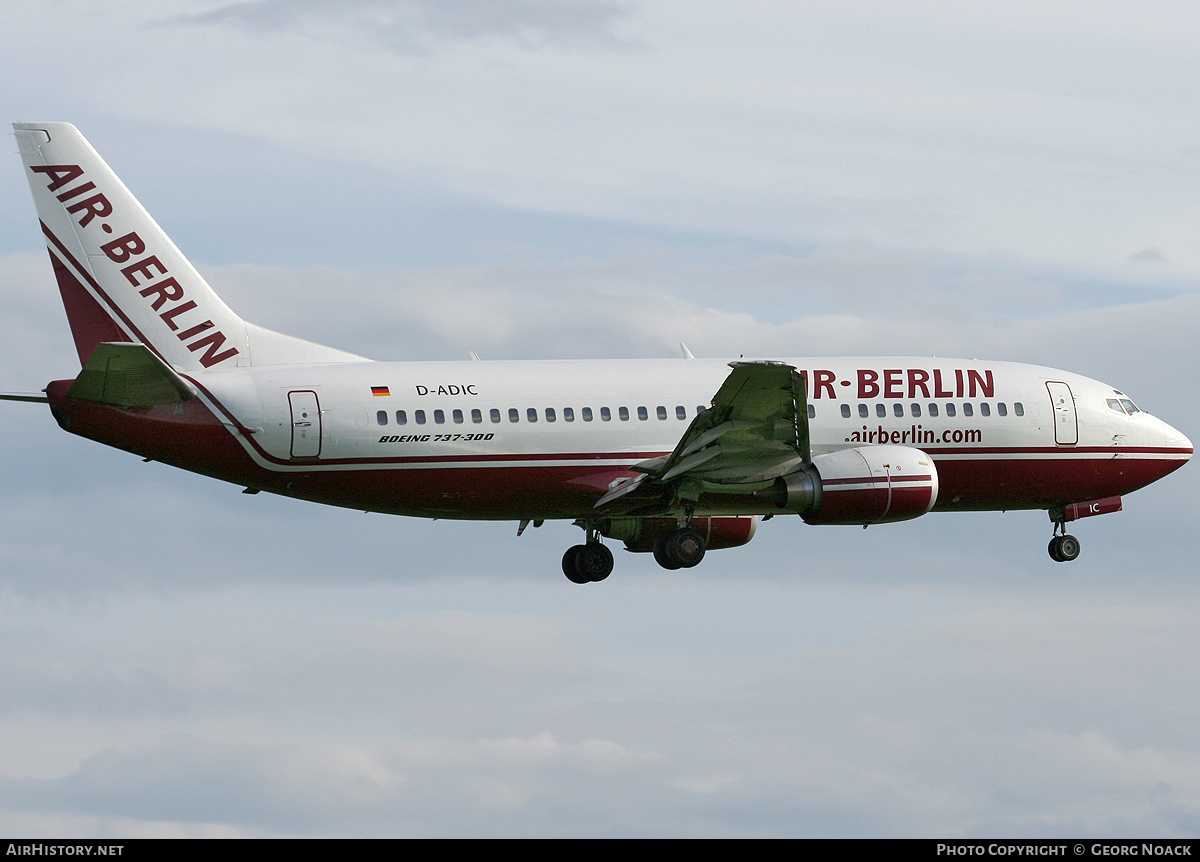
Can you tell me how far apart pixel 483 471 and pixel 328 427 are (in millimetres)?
4094

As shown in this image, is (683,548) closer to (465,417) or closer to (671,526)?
(671,526)

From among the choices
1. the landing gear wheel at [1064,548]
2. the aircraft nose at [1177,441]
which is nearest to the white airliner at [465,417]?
the landing gear wheel at [1064,548]

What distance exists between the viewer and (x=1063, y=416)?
46156mm

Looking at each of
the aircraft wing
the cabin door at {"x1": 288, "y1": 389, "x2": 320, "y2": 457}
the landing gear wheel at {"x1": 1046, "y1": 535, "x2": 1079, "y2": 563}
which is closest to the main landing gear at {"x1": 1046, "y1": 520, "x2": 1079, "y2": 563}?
the landing gear wheel at {"x1": 1046, "y1": 535, "x2": 1079, "y2": 563}

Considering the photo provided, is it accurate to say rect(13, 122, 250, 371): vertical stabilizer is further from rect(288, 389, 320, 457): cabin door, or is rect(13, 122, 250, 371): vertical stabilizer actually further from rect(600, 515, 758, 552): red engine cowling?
rect(600, 515, 758, 552): red engine cowling

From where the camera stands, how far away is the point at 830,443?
43500mm

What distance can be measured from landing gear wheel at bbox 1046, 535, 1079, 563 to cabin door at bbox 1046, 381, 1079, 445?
310cm

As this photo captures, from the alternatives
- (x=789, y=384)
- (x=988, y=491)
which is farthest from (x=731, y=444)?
(x=988, y=491)

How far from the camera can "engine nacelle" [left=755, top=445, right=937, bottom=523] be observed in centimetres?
4031

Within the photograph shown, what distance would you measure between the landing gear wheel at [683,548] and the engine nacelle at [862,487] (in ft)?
9.69

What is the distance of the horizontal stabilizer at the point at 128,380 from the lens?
123ft

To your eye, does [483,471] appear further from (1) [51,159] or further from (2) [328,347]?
(1) [51,159]

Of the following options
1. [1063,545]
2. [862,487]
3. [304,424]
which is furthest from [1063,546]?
[304,424]

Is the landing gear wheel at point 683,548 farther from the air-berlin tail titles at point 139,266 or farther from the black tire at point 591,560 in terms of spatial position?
the air-berlin tail titles at point 139,266
